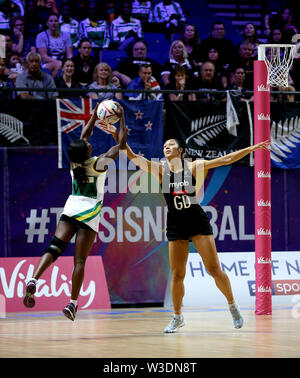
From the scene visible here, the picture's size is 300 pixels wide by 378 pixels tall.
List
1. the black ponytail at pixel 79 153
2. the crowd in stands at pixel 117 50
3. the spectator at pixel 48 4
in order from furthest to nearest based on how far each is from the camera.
Result: 1. the spectator at pixel 48 4
2. the crowd in stands at pixel 117 50
3. the black ponytail at pixel 79 153

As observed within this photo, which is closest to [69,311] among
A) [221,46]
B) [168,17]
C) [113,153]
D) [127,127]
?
[113,153]

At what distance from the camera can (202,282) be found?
13.7 meters

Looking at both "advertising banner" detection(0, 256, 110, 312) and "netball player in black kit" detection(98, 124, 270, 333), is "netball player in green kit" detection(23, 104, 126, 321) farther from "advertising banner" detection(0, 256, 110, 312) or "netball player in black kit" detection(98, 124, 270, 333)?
"advertising banner" detection(0, 256, 110, 312)

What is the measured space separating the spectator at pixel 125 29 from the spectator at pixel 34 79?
2966 mm

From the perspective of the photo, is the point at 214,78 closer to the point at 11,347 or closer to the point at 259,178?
the point at 259,178

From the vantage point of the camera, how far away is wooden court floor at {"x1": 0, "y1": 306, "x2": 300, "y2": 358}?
7085 millimetres

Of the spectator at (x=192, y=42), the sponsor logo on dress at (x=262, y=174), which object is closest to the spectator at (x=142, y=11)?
the spectator at (x=192, y=42)

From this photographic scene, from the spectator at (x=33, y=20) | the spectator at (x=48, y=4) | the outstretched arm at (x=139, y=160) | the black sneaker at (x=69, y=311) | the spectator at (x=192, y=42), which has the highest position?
the spectator at (x=48, y=4)

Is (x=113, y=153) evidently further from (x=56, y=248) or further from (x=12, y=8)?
(x=12, y=8)

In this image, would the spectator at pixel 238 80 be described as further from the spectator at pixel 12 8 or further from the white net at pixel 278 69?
the spectator at pixel 12 8

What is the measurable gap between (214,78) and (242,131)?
1.50m

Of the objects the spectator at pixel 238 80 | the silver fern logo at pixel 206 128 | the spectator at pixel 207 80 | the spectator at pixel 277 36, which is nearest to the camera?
the silver fern logo at pixel 206 128

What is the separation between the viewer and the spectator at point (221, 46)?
16125 millimetres
